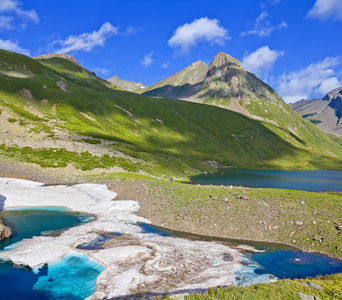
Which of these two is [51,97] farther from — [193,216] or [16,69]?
[193,216]

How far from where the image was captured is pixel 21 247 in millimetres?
26500

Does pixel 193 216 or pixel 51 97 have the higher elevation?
pixel 51 97

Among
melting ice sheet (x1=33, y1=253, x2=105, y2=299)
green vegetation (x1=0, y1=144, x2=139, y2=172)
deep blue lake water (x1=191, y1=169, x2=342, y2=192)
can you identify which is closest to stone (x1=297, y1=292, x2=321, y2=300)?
melting ice sheet (x1=33, y1=253, x2=105, y2=299)

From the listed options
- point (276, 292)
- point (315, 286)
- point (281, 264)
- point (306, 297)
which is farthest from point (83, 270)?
point (281, 264)

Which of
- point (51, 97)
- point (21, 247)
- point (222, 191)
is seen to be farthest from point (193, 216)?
point (51, 97)

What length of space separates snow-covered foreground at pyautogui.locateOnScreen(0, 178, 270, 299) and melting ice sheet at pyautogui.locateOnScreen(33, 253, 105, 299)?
69 centimetres

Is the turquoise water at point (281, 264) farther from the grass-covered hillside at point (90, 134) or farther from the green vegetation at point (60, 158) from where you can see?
the grass-covered hillside at point (90, 134)

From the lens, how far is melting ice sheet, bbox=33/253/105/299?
19.1 metres

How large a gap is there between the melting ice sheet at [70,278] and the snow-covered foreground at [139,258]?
689 mm

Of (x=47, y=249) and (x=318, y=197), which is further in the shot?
(x=318, y=197)

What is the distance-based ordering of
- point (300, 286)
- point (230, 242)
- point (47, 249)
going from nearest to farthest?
1. point (300, 286)
2. point (47, 249)
3. point (230, 242)

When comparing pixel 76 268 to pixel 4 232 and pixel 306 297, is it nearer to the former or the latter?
pixel 4 232

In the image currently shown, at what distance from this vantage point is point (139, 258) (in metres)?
24.3

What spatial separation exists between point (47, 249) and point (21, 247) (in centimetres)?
323
